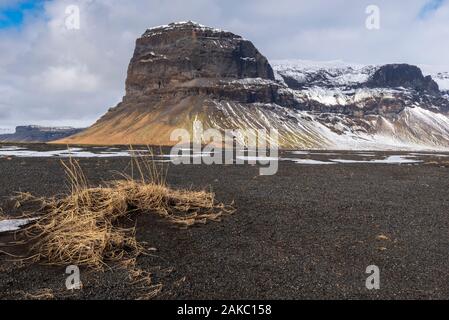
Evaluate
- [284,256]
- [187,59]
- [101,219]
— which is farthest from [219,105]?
[284,256]

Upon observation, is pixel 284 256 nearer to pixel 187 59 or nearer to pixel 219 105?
pixel 219 105

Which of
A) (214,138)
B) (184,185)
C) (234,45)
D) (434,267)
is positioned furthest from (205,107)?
(434,267)

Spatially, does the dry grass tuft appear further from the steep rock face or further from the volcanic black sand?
the steep rock face

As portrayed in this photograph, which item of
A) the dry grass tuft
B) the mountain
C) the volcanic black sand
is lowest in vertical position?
the volcanic black sand

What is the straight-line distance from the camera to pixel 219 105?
146375 mm

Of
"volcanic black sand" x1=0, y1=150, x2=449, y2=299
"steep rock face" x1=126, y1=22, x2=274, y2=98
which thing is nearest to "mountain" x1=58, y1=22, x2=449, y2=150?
"steep rock face" x1=126, y1=22, x2=274, y2=98

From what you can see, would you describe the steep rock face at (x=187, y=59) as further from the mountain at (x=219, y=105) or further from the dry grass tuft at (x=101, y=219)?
the dry grass tuft at (x=101, y=219)

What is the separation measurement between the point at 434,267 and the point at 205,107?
449 feet

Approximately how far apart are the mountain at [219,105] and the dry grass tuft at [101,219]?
368 feet

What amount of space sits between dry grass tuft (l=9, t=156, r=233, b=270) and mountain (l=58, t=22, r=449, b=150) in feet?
368

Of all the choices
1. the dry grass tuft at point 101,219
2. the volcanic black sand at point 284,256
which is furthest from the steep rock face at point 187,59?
the dry grass tuft at point 101,219

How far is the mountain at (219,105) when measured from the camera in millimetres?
137750

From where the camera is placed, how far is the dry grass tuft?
6867 mm
